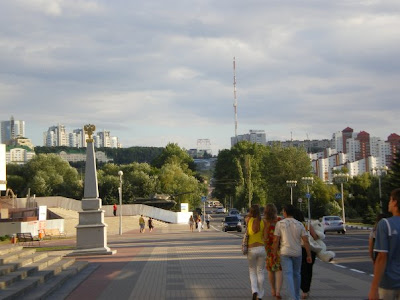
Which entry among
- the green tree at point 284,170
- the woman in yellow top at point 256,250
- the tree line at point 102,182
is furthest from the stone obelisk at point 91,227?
the tree line at point 102,182

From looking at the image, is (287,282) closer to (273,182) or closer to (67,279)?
(67,279)

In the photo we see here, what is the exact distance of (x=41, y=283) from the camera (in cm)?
1496

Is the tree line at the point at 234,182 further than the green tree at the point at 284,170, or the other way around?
the green tree at the point at 284,170

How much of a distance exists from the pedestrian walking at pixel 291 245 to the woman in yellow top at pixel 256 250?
31.6 inches

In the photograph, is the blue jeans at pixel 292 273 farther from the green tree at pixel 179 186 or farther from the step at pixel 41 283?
the green tree at pixel 179 186

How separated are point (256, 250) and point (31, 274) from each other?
657 cm

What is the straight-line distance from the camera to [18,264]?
1622 cm

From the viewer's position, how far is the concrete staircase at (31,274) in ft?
42.2

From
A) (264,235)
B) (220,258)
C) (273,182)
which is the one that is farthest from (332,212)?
(264,235)

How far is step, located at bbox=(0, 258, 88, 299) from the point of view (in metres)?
12.5

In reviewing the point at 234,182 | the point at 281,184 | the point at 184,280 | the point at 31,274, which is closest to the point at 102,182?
the point at 281,184

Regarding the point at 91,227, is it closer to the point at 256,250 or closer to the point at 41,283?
the point at 41,283

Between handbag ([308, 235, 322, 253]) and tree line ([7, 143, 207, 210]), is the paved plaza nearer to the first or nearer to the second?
handbag ([308, 235, 322, 253])

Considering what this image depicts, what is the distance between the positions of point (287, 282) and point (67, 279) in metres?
7.95
